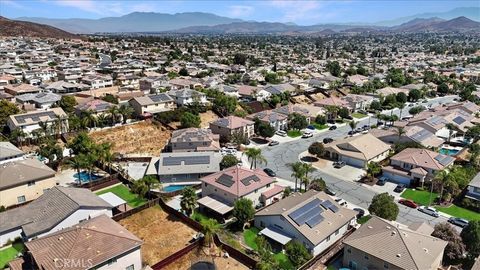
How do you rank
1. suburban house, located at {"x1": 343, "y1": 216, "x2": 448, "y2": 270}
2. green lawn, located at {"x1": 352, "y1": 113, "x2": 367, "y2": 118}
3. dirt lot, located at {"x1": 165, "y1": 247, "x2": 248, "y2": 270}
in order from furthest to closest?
1. green lawn, located at {"x1": 352, "y1": 113, "x2": 367, "y2": 118}
2. dirt lot, located at {"x1": 165, "y1": 247, "x2": 248, "y2": 270}
3. suburban house, located at {"x1": 343, "y1": 216, "x2": 448, "y2": 270}

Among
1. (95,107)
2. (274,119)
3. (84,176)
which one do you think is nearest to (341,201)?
(274,119)

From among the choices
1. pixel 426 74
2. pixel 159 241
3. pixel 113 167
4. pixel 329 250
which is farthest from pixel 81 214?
pixel 426 74

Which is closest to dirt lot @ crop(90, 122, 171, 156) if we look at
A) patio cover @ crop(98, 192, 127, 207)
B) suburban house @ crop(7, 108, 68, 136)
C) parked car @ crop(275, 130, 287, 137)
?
suburban house @ crop(7, 108, 68, 136)

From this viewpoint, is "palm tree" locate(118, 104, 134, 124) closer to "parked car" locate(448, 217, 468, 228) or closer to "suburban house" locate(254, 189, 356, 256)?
"suburban house" locate(254, 189, 356, 256)

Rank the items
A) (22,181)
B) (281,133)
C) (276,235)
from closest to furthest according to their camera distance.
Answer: (276,235) → (22,181) → (281,133)

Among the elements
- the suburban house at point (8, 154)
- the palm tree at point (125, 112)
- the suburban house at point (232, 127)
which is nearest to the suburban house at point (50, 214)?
the suburban house at point (8, 154)

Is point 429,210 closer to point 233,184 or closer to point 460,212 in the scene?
point 460,212
